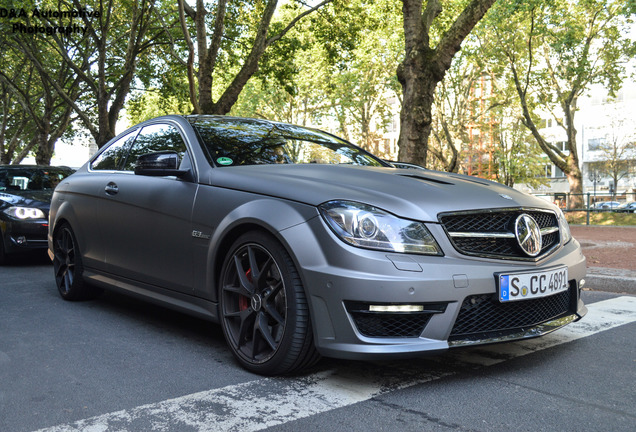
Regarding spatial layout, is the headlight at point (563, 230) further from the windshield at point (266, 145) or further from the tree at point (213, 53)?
the tree at point (213, 53)

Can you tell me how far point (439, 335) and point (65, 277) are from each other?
385 cm

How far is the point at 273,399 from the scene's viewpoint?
310 centimetres

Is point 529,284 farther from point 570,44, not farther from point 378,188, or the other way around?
point 570,44

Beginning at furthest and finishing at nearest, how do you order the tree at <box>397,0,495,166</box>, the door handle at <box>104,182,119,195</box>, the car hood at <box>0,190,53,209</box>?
the tree at <box>397,0,495,166</box> < the car hood at <box>0,190,53,209</box> < the door handle at <box>104,182,119,195</box>

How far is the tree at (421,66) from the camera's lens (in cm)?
1084

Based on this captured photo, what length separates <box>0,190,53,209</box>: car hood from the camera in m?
8.59

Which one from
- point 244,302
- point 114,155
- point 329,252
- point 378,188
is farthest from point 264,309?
point 114,155

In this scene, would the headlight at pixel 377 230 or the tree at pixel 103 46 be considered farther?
the tree at pixel 103 46

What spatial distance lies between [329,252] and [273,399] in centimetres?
75

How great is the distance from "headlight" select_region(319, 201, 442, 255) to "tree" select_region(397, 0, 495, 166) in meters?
8.20

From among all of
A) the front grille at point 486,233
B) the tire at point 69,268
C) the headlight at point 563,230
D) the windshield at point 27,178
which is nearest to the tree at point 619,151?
the windshield at point 27,178

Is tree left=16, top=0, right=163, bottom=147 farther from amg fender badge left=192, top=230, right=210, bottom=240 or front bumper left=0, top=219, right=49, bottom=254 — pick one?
amg fender badge left=192, top=230, right=210, bottom=240

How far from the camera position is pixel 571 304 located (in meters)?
3.72

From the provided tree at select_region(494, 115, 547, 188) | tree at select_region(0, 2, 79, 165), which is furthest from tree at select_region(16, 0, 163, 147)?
tree at select_region(494, 115, 547, 188)
